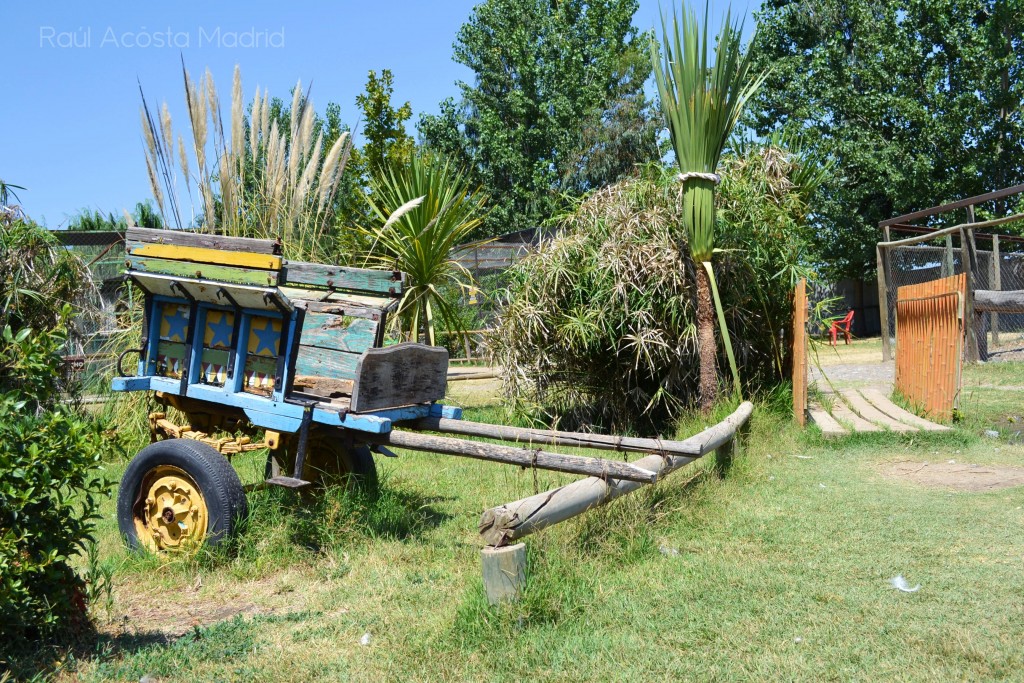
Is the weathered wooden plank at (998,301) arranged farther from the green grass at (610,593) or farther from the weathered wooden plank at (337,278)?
the weathered wooden plank at (337,278)

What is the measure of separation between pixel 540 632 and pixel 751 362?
18.7 ft

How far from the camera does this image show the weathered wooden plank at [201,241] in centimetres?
470

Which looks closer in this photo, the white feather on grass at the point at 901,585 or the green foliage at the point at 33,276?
the white feather on grass at the point at 901,585

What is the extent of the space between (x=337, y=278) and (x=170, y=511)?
5.39 ft

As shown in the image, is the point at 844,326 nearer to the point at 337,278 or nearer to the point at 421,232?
the point at 421,232

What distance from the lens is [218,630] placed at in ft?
12.3

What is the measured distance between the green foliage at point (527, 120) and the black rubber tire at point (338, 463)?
2326 cm

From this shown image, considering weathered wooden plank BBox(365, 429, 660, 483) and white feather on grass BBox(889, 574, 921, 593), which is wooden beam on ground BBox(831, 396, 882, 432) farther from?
weathered wooden plank BBox(365, 429, 660, 483)

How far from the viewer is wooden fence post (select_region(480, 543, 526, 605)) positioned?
3664 mm

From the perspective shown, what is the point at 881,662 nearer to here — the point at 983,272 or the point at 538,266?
the point at 538,266

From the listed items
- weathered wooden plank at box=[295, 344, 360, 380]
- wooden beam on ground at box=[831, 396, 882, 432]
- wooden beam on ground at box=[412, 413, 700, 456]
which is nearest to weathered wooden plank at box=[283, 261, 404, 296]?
weathered wooden plank at box=[295, 344, 360, 380]

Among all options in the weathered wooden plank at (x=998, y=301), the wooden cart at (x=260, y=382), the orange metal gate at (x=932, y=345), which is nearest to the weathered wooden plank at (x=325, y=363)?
the wooden cart at (x=260, y=382)

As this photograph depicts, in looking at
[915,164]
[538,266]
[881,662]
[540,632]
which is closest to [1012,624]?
[881,662]

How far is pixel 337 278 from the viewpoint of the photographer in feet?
17.5
